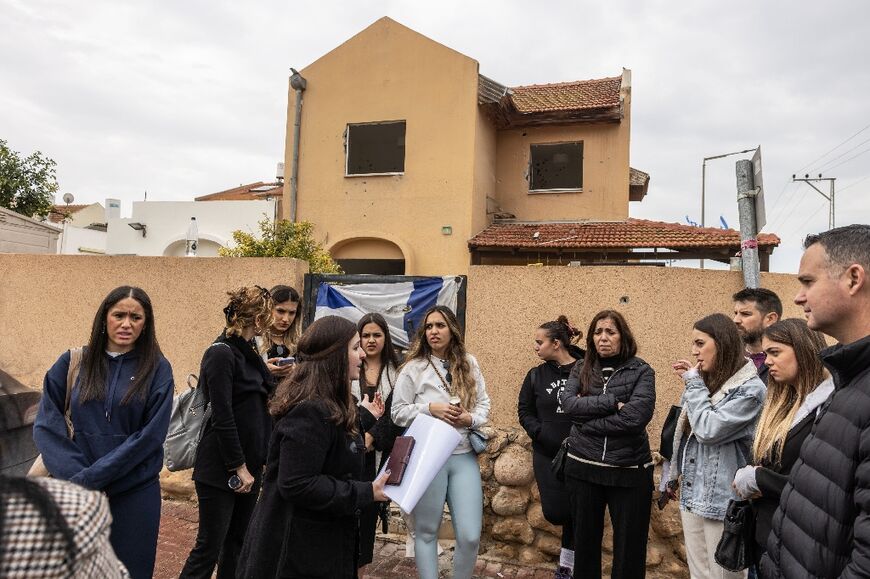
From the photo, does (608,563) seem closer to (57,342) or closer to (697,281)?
(697,281)

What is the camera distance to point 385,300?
7.03m

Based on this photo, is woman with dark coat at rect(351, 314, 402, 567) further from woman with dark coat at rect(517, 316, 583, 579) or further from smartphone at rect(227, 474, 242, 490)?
woman with dark coat at rect(517, 316, 583, 579)

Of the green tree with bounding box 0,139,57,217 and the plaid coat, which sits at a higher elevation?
the green tree with bounding box 0,139,57,217

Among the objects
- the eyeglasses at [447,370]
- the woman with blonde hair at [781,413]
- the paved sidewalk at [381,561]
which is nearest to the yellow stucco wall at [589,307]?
the paved sidewalk at [381,561]

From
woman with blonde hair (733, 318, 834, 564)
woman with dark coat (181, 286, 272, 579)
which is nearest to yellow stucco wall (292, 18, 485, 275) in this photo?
woman with dark coat (181, 286, 272, 579)

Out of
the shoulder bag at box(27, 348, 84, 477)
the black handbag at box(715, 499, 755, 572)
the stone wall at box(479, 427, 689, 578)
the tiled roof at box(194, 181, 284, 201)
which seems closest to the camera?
the black handbag at box(715, 499, 755, 572)

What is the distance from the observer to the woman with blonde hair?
8.73 ft

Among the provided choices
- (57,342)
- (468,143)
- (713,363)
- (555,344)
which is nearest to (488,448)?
(555,344)

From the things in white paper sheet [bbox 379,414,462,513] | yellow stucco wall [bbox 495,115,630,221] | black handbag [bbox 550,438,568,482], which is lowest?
black handbag [bbox 550,438,568,482]

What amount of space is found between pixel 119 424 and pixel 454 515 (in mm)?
2110

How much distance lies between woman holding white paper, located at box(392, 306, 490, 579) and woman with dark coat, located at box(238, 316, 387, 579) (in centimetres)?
121

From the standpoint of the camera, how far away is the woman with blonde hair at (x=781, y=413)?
2662 mm

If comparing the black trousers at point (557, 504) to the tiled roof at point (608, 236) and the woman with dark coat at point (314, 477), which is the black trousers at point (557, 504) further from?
the tiled roof at point (608, 236)

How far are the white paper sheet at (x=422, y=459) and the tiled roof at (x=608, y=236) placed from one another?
1114cm
